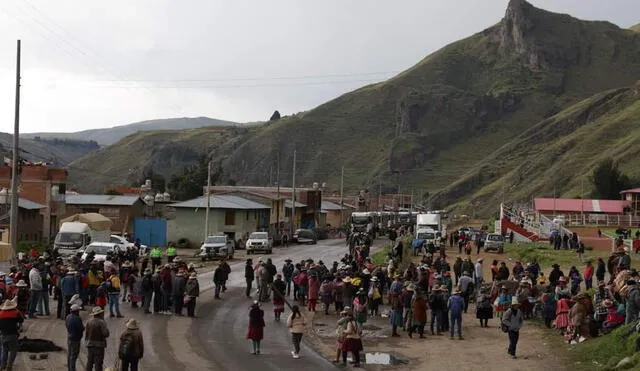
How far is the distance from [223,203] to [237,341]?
44434 millimetres

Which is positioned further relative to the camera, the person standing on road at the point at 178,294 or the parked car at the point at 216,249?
the parked car at the point at 216,249

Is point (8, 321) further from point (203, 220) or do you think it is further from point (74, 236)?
point (203, 220)

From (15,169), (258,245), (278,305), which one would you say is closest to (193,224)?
(258,245)

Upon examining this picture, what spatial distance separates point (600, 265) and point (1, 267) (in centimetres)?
2227

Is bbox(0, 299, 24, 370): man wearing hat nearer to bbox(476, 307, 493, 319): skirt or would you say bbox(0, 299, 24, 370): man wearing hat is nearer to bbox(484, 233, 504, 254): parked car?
bbox(476, 307, 493, 319): skirt

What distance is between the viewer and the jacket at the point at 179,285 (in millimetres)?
26406

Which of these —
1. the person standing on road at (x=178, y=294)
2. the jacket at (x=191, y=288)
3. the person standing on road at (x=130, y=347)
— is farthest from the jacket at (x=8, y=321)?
the person standing on road at (x=178, y=294)

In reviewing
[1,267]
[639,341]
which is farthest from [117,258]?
[639,341]

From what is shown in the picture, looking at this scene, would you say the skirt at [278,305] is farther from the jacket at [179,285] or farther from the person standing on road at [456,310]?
the person standing on road at [456,310]

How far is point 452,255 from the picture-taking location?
5203 centimetres

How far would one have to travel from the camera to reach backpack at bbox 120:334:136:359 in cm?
1577

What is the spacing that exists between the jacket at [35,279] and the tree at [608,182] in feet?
301

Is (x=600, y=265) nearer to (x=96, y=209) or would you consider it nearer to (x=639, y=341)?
(x=639, y=341)

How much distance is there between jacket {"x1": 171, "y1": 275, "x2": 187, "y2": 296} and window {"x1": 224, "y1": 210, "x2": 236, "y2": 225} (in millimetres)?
39381
